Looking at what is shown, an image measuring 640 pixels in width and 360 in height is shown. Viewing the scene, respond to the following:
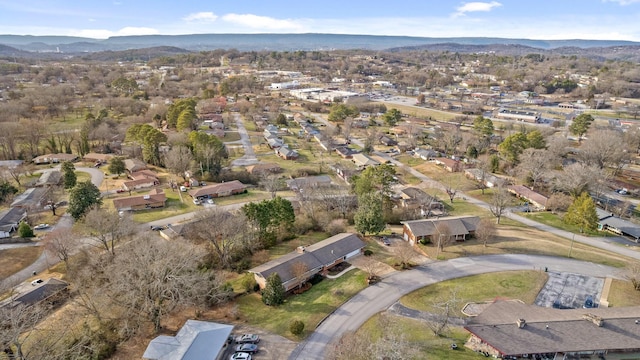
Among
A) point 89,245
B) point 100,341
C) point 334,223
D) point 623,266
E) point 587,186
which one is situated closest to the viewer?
point 100,341

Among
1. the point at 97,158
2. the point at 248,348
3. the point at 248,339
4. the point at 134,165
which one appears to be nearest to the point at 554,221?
the point at 248,339

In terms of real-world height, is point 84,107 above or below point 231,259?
above

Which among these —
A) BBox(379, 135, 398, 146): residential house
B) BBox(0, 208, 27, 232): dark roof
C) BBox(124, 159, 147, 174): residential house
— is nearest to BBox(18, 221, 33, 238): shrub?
BBox(0, 208, 27, 232): dark roof

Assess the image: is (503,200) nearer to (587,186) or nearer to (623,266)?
(623,266)

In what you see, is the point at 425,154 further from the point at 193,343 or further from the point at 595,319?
the point at 193,343

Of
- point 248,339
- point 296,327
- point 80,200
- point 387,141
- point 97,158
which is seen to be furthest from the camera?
point 387,141

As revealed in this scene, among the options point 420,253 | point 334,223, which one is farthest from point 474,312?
point 334,223

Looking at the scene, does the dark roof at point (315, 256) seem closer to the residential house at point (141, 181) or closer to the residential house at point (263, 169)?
the residential house at point (263, 169)
